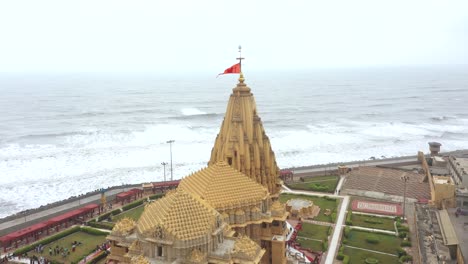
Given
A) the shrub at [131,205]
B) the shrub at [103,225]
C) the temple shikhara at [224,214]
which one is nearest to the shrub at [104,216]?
the shrub at [103,225]

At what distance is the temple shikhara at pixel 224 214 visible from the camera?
21219mm

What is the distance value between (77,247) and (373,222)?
25.2 metres

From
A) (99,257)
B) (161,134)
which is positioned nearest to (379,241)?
(99,257)

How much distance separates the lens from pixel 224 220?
83.3 ft

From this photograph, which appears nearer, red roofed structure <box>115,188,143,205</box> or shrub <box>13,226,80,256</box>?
shrub <box>13,226,80,256</box>

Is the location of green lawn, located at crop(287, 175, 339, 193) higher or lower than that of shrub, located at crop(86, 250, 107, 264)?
higher

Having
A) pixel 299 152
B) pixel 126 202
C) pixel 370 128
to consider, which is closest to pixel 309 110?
pixel 370 128

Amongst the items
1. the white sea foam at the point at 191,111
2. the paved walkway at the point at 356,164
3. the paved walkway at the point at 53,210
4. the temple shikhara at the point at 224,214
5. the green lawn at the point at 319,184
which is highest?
the temple shikhara at the point at 224,214

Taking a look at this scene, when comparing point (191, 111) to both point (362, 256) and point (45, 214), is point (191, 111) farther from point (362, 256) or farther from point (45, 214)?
point (362, 256)

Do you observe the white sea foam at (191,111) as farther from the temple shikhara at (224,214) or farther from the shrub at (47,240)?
the temple shikhara at (224,214)

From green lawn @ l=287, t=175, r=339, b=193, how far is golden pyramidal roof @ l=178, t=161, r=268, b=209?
19.9 meters

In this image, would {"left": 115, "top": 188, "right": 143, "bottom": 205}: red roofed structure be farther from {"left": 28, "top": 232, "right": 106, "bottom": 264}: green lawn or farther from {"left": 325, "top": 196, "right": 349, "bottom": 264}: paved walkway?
{"left": 325, "top": 196, "right": 349, "bottom": 264}: paved walkway

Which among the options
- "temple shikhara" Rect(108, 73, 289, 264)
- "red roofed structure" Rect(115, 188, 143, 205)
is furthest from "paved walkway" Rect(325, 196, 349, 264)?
"red roofed structure" Rect(115, 188, 143, 205)

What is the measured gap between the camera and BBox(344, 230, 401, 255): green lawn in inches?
1250
